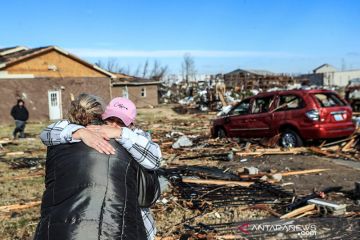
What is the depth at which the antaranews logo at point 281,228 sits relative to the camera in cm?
557

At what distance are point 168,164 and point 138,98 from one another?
39.4m

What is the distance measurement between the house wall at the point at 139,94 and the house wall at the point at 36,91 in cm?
1103

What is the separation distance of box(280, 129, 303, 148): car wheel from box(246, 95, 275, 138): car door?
1.67 ft

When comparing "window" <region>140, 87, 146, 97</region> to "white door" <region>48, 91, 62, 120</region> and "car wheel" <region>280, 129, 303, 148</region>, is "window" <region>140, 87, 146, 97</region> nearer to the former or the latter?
"white door" <region>48, 91, 62, 120</region>

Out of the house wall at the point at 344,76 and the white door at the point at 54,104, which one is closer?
the white door at the point at 54,104

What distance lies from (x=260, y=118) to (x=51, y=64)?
24.5 meters

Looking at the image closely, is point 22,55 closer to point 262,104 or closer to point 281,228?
point 262,104

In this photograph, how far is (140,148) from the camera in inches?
106

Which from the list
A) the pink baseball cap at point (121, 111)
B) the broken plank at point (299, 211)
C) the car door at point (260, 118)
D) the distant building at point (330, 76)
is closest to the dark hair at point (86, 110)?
the pink baseball cap at point (121, 111)

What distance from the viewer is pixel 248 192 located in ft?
25.6

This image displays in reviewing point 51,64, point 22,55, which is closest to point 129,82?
point 51,64

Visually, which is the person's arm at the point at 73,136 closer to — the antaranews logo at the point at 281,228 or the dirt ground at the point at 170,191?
the dirt ground at the point at 170,191

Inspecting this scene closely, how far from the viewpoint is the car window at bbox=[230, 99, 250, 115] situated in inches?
564

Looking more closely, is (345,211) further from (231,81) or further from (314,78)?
(314,78)
